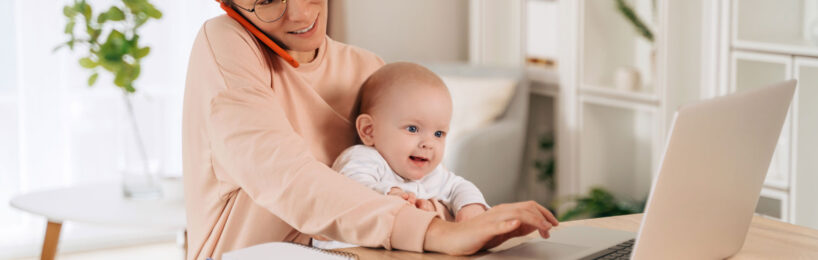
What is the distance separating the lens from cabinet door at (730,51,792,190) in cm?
249

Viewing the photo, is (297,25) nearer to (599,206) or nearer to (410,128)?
(410,128)

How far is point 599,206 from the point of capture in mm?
3193

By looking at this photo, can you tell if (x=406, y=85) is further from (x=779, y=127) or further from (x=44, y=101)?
(x=44, y=101)

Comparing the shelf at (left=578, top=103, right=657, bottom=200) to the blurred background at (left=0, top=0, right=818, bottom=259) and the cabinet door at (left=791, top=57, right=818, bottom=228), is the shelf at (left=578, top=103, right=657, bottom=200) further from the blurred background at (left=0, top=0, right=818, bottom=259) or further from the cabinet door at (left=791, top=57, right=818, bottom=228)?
the cabinet door at (left=791, top=57, right=818, bottom=228)

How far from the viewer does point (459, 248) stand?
0.96 m

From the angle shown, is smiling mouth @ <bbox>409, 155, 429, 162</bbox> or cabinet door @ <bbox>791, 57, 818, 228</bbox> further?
cabinet door @ <bbox>791, 57, 818, 228</bbox>

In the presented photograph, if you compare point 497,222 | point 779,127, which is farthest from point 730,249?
point 497,222

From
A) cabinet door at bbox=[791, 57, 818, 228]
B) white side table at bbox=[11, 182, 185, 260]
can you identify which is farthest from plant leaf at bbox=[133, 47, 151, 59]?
cabinet door at bbox=[791, 57, 818, 228]

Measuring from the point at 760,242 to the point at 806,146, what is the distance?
4.79 ft

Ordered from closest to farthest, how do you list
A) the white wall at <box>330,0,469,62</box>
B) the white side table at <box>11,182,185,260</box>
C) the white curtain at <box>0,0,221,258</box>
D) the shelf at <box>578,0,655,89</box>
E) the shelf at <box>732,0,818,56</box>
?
the white side table at <box>11,182,185,260</box>
the shelf at <box>732,0,818,56</box>
the shelf at <box>578,0,655,89</box>
the white curtain at <box>0,0,221,258</box>
the white wall at <box>330,0,469,62</box>

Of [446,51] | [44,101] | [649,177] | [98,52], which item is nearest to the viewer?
[98,52]

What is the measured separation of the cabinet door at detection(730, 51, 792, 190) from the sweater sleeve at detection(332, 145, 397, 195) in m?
1.61

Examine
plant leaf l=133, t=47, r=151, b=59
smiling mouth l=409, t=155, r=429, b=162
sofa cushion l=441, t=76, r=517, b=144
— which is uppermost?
plant leaf l=133, t=47, r=151, b=59

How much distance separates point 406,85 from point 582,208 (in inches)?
81.9
